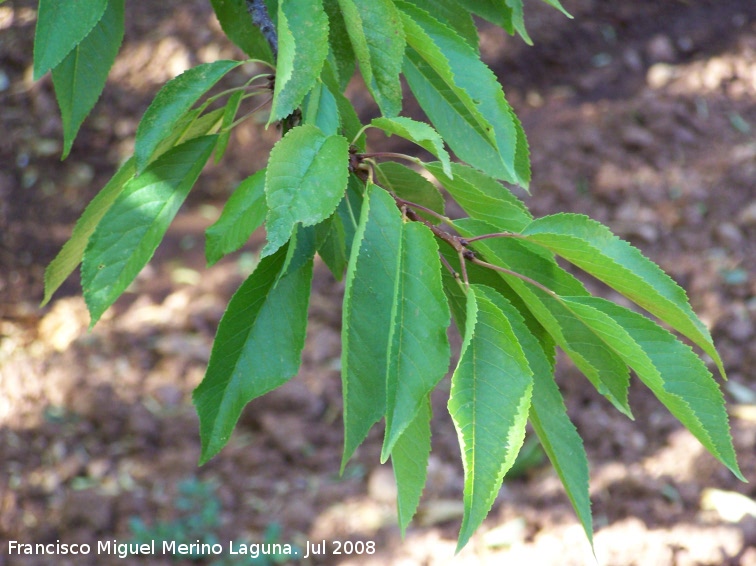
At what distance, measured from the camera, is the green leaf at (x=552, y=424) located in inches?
26.1

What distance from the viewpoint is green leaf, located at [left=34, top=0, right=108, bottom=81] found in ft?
2.39

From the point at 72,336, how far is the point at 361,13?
2.15m

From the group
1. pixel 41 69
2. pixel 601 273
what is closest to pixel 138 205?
pixel 41 69

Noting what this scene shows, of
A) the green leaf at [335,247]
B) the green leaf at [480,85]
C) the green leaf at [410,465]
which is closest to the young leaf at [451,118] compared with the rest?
the green leaf at [480,85]

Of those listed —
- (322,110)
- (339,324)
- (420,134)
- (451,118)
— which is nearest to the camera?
(420,134)

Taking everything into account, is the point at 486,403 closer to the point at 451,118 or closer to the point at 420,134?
the point at 420,134

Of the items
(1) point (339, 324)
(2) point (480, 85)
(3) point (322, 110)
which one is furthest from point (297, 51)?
(1) point (339, 324)

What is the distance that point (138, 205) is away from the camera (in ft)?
2.55

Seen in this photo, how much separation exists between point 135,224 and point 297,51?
26 centimetres

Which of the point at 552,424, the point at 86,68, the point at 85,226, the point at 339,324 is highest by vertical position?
the point at 86,68

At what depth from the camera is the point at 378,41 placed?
26.4 inches

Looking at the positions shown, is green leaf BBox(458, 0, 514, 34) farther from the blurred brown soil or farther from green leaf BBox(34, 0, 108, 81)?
the blurred brown soil

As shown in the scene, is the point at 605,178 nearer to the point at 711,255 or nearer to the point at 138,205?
the point at 711,255

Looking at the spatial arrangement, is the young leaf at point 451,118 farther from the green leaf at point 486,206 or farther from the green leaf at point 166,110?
the green leaf at point 166,110
